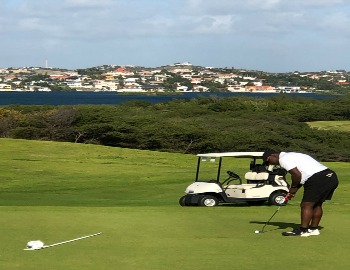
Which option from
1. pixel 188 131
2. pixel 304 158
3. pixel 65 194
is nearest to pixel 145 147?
pixel 188 131

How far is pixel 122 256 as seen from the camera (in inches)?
331

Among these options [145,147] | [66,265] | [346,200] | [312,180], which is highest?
[312,180]

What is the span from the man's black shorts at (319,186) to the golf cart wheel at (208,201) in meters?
4.72

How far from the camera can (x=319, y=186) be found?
976 centimetres

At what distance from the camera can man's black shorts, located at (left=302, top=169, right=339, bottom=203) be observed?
975cm

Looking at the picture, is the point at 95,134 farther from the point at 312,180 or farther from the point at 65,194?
the point at 312,180

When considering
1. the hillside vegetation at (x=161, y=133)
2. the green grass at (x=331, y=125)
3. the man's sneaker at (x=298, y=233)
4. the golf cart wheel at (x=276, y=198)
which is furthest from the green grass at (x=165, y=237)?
the green grass at (x=331, y=125)

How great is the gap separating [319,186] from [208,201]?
16.1ft

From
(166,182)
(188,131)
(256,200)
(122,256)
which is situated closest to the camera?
(122,256)

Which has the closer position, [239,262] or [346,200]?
[239,262]

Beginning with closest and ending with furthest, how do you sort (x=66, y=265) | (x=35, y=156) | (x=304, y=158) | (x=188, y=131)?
(x=66, y=265) → (x=304, y=158) → (x=35, y=156) → (x=188, y=131)

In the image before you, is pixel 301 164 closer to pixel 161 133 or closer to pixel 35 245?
pixel 35 245

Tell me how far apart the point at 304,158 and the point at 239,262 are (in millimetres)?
2333

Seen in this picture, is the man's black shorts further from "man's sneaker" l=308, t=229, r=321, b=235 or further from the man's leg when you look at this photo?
"man's sneaker" l=308, t=229, r=321, b=235
